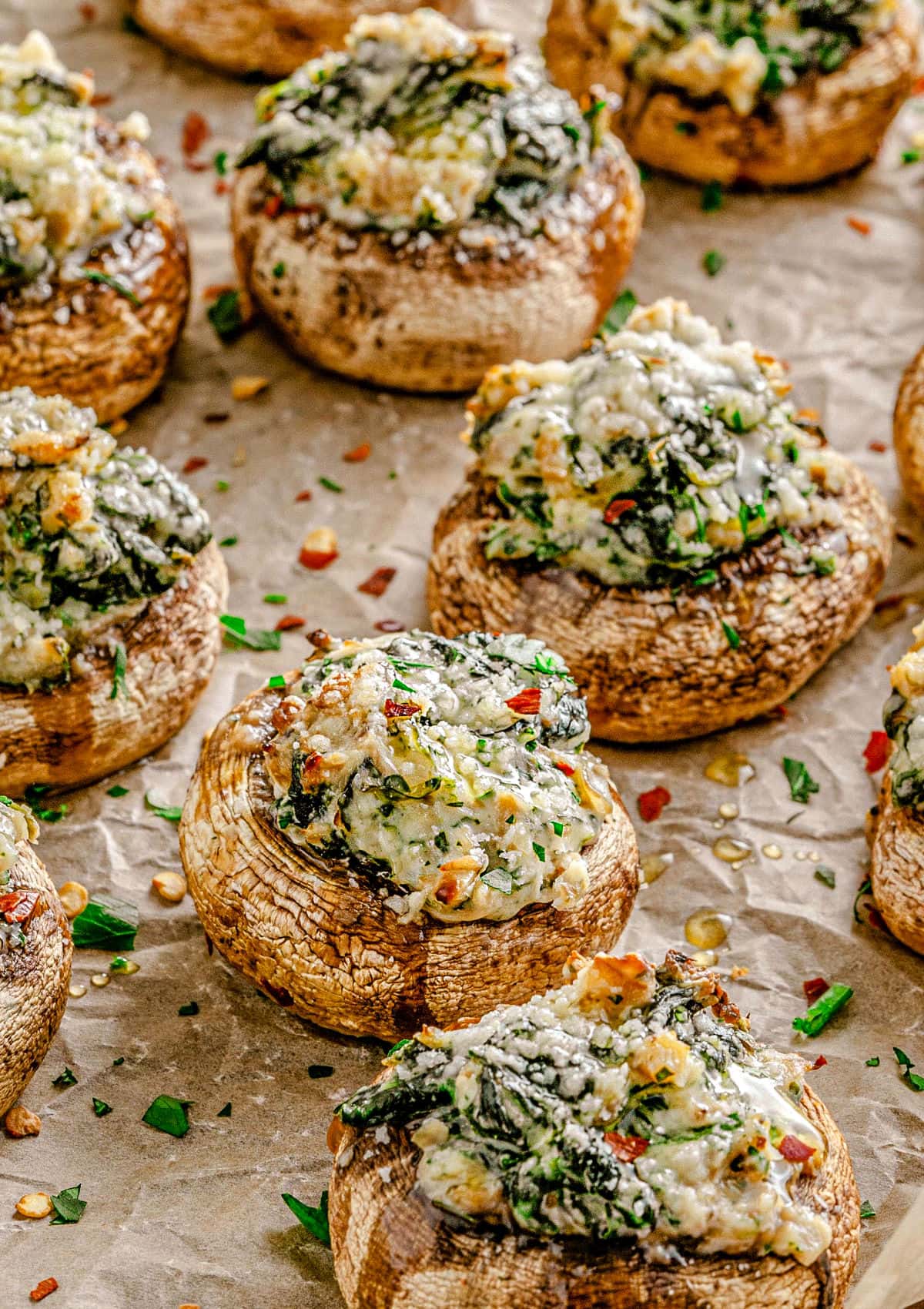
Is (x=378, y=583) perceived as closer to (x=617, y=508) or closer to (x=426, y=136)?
(x=617, y=508)

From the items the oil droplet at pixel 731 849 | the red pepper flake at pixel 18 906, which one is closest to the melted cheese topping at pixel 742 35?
the oil droplet at pixel 731 849

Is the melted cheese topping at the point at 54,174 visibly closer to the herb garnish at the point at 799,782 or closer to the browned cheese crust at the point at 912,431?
the browned cheese crust at the point at 912,431

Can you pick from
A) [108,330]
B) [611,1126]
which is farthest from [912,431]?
[611,1126]

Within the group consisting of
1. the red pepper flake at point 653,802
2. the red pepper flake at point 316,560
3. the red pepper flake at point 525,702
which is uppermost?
the red pepper flake at point 525,702

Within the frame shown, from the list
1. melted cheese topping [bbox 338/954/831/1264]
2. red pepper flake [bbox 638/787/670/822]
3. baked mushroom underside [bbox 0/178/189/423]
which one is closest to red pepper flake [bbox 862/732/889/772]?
red pepper flake [bbox 638/787/670/822]

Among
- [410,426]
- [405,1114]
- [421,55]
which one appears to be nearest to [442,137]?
[421,55]

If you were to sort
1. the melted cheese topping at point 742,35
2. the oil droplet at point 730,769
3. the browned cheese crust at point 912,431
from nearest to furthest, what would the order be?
the oil droplet at point 730,769, the browned cheese crust at point 912,431, the melted cheese topping at point 742,35

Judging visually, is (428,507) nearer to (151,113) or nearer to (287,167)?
(287,167)
